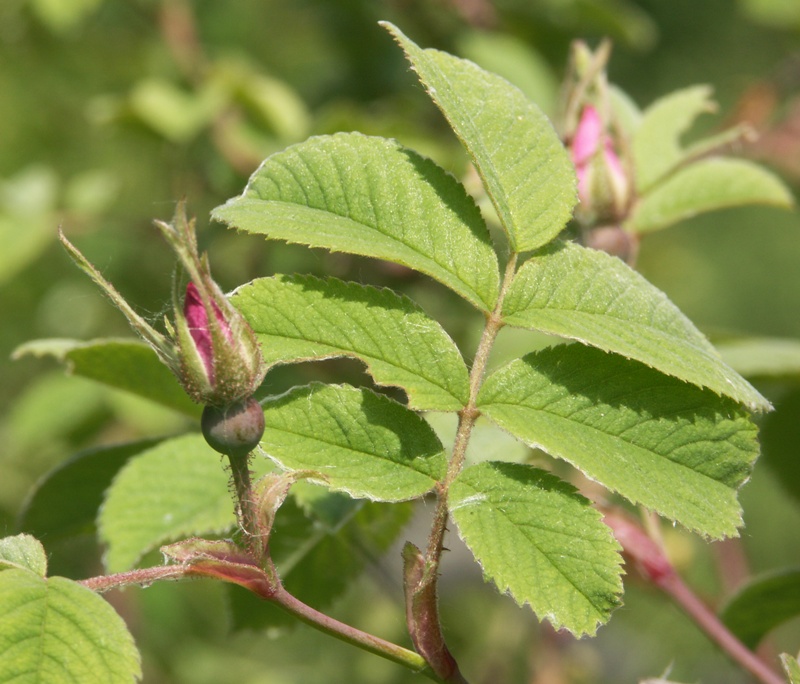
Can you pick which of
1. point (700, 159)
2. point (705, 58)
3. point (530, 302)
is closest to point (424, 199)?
point (530, 302)

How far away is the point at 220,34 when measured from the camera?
9.09ft

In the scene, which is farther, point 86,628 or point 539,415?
point 539,415

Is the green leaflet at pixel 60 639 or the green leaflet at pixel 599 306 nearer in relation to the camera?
the green leaflet at pixel 60 639

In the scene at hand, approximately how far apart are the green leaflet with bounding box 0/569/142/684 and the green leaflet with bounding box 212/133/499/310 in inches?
13.3

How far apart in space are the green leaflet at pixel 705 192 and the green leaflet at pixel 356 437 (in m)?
0.58

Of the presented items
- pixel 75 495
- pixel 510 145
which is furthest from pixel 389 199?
pixel 75 495


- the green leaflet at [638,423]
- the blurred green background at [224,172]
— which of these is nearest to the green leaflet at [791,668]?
the green leaflet at [638,423]

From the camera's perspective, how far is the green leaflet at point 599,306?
0.77 m

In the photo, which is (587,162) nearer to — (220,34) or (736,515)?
(736,515)

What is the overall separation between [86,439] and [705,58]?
4.64 metres

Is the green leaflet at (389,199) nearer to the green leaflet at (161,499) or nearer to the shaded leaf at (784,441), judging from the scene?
the green leaflet at (161,499)

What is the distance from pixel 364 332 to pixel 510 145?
199mm

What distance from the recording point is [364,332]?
31.4 inches

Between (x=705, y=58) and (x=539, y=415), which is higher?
(x=705, y=58)
